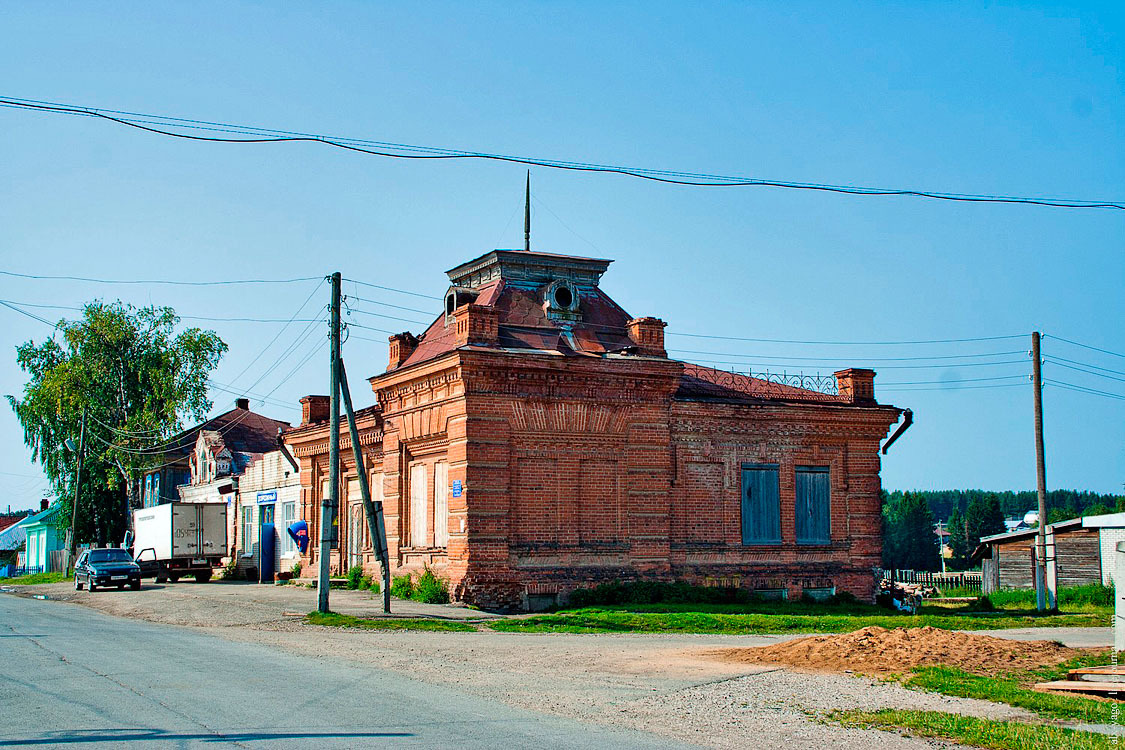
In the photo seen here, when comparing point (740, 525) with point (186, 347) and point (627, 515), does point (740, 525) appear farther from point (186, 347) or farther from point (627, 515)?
point (186, 347)

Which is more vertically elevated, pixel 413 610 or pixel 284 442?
pixel 284 442

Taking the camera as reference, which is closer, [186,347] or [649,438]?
[649,438]

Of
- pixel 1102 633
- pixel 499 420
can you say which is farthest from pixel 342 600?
pixel 1102 633

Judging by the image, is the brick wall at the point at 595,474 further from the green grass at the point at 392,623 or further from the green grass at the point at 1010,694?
the green grass at the point at 1010,694

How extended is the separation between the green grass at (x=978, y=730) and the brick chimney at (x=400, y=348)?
1979cm

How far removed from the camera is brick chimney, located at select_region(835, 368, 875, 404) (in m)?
31.1

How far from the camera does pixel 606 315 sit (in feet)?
94.6

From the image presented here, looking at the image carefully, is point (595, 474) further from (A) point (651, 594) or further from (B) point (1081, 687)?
(B) point (1081, 687)

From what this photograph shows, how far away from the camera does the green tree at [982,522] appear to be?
11481 cm

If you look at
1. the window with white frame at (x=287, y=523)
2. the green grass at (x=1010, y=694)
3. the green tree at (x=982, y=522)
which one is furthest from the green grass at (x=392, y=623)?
the green tree at (x=982, y=522)

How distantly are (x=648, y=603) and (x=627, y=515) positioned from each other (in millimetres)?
2218

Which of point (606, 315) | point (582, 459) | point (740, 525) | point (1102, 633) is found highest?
point (606, 315)

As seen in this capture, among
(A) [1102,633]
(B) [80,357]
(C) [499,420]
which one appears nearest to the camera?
(A) [1102,633]

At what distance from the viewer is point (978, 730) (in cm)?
1024
